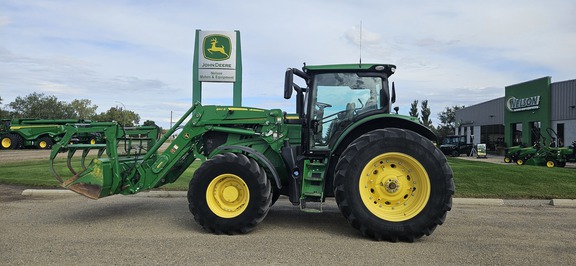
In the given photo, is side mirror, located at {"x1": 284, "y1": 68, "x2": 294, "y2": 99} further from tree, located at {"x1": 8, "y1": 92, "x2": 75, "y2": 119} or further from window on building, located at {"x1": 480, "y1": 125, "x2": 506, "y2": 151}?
tree, located at {"x1": 8, "y1": 92, "x2": 75, "y2": 119}

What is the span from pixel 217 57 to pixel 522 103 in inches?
1249

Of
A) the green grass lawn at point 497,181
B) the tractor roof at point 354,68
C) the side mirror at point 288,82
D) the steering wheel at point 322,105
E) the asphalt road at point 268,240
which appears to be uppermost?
the tractor roof at point 354,68

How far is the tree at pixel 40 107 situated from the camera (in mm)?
76938

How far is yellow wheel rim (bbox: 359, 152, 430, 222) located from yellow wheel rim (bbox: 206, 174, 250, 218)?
5.50 feet

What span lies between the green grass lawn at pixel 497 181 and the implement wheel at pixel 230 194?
13.4 feet

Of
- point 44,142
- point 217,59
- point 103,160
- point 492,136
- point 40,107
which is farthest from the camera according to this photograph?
point 40,107

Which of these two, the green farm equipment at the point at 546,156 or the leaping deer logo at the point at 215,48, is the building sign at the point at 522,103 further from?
the leaping deer logo at the point at 215,48

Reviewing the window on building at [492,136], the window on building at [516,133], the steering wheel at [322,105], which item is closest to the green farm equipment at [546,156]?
the window on building at [516,133]

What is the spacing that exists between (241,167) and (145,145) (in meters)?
2.82

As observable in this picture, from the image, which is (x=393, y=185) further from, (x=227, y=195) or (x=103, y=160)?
(x=103, y=160)

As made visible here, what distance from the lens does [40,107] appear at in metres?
77.3

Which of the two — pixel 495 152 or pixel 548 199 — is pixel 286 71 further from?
pixel 495 152

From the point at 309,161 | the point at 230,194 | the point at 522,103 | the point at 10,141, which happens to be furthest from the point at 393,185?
the point at 522,103

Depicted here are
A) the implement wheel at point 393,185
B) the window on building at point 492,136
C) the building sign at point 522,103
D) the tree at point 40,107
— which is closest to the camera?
the implement wheel at point 393,185
